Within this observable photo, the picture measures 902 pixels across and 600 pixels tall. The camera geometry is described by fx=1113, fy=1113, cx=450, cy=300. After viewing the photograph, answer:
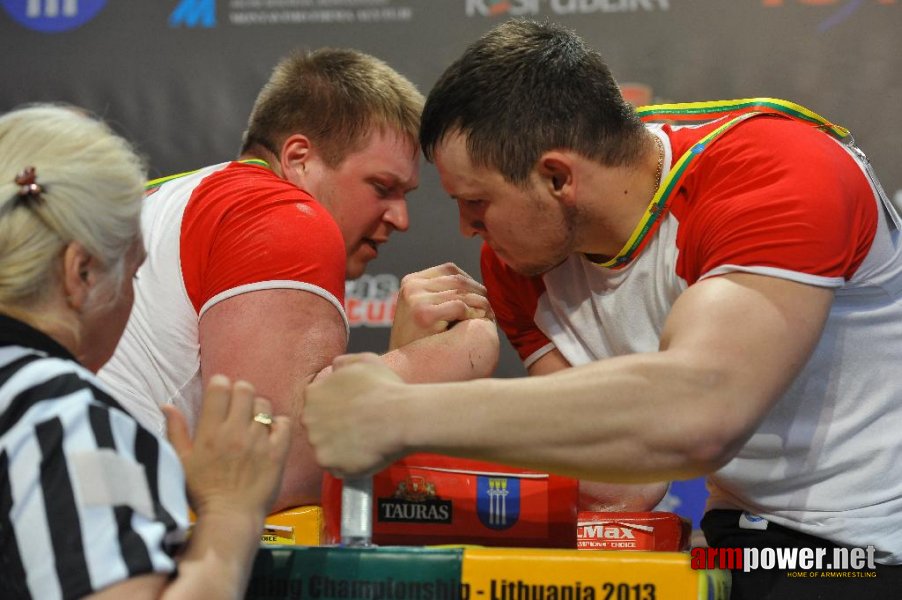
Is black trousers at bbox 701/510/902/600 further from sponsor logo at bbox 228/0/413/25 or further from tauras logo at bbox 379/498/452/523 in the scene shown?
sponsor logo at bbox 228/0/413/25

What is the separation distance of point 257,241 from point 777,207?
0.81 m

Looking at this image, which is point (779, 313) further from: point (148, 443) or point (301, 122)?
point (301, 122)

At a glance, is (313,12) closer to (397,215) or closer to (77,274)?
(397,215)

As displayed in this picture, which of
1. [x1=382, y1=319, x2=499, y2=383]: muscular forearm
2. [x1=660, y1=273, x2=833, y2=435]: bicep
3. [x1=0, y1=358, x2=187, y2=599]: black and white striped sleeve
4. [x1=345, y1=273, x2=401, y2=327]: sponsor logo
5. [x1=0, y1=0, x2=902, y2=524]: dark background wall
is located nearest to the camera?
[x1=0, y1=358, x2=187, y2=599]: black and white striped sleeve

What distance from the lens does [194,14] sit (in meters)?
2.93

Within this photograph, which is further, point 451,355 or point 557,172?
point 451,355

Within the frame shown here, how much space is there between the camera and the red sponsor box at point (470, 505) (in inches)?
49.8

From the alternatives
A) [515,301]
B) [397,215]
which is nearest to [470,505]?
[515,301]

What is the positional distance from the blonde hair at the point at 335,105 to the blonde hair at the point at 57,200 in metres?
1.02

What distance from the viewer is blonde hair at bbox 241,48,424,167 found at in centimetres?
214

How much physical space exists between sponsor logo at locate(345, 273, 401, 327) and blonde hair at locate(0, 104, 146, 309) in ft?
5.50

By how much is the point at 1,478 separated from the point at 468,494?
53cm

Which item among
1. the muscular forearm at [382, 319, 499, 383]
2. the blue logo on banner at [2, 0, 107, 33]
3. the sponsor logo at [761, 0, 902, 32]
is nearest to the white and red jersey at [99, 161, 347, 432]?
the muscular forearm at [382, 319, 499, 383]

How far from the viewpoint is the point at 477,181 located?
1.55 metres
